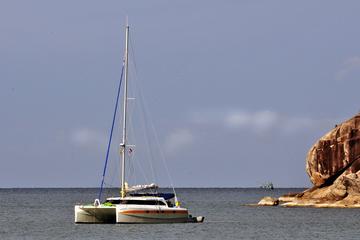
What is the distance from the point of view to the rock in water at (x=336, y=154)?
134m

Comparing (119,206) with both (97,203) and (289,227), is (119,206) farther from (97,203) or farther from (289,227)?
(289,227)

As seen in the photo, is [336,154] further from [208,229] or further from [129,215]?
[129,215]

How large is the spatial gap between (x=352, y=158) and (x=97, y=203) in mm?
56084

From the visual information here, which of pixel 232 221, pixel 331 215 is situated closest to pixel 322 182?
pixel 331 215

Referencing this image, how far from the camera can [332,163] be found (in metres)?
136

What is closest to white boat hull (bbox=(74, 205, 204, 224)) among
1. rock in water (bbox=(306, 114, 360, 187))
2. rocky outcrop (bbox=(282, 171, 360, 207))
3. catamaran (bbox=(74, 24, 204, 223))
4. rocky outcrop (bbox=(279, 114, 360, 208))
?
catamaran (bbox=(74, 24, 204, 223))

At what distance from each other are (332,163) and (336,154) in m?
1.39

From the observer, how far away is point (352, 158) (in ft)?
440

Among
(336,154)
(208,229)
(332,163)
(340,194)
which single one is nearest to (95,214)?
(208,229)

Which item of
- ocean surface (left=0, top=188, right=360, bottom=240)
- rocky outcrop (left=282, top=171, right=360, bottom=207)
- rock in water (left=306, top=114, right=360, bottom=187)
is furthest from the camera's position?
rock in water (left=306, top=114, right=360, bottom=187)

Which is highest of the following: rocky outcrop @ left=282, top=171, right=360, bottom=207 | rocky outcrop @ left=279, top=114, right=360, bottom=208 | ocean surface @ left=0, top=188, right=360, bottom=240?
rocky outcrop @ left=279, top=114, right=360, bottom=208

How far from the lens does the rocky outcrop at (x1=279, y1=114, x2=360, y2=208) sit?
131m

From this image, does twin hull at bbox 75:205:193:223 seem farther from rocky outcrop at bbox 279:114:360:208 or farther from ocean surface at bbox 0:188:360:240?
rocky outcrop at bbox 279:114:360:208

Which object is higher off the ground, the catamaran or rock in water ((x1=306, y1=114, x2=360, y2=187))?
rock in water ((x1=306, y1=114, x2=360, y2=187))
